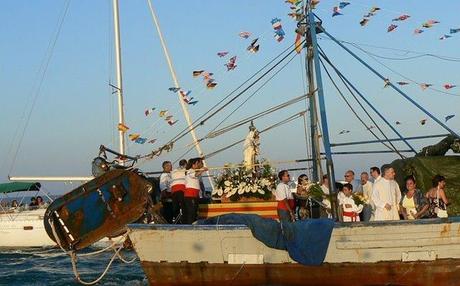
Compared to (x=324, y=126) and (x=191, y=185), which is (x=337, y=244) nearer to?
(x=324, y=126)

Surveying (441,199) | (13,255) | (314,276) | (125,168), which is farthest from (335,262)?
(13,255)

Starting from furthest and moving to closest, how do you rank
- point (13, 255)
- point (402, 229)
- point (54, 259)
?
1. point (13, 255)
2. point (54, 259)
3. point (402, 229)

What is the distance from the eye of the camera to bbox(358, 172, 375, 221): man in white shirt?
13406mm

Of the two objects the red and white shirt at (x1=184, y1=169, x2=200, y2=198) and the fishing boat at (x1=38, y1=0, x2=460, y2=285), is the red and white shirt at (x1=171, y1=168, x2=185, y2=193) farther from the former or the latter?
the fishing boat at (x1=38, y1=0, x2=460, y2=285)

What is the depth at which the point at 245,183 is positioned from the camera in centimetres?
1395

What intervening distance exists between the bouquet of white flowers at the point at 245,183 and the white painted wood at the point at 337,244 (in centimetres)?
191

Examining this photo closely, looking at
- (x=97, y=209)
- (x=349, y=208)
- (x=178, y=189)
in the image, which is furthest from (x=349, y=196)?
(x=97, y=209)

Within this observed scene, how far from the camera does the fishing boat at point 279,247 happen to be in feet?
38.9

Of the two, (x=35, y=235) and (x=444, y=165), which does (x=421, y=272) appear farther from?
(x=35, y=235)

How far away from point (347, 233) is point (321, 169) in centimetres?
307

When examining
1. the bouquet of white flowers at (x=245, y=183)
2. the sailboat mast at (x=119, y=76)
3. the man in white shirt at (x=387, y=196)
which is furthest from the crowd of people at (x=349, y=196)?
the sailboat mast at (x=119, y=76)

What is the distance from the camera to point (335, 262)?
1206cm

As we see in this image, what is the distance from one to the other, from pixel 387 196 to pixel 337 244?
4.52 feet

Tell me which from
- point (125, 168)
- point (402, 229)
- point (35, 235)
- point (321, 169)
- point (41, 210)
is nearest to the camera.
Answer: point (402, 229)
